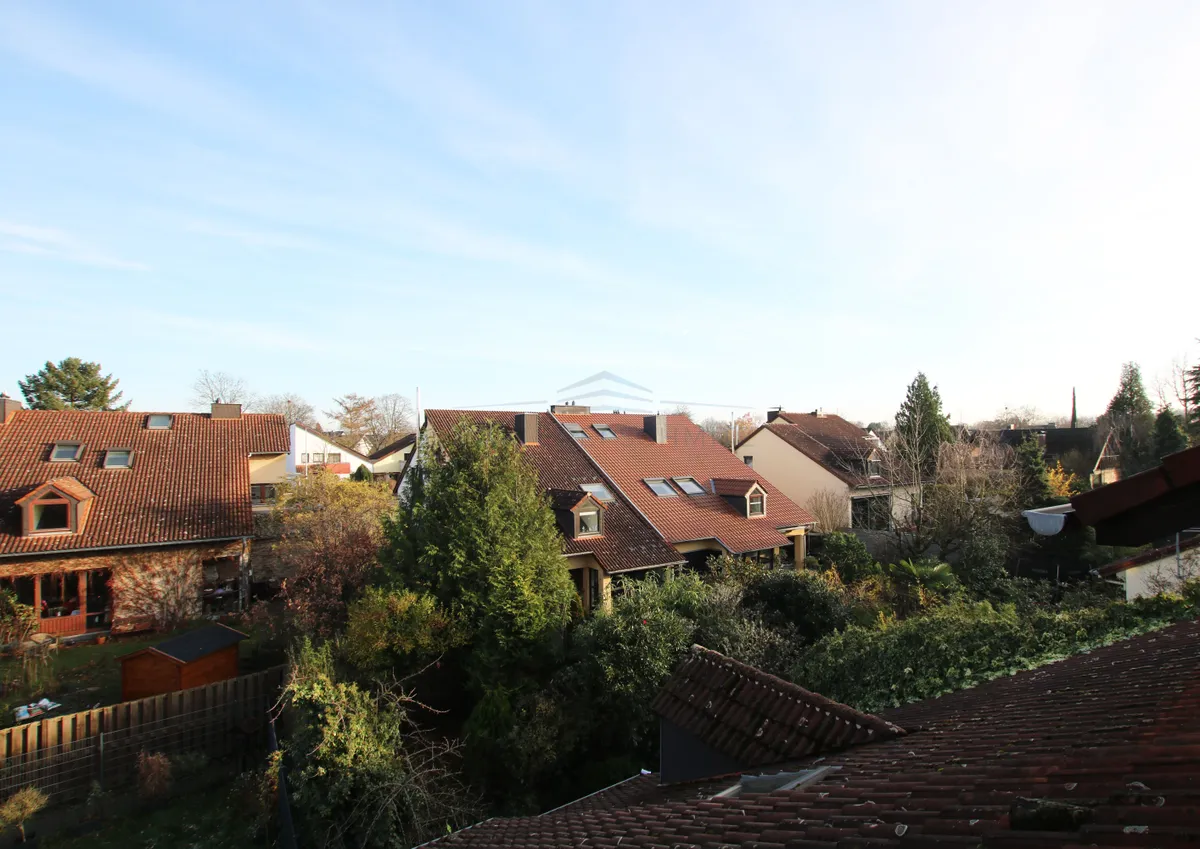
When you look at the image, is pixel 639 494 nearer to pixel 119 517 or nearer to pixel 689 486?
pixel 689 486

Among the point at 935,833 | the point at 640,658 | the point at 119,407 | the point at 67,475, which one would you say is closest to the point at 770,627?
the point at 640,658

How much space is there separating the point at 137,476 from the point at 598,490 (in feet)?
51.5

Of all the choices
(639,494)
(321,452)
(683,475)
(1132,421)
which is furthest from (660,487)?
(1132,421)

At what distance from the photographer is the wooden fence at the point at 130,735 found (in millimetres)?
10609

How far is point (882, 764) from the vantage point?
4.16 m

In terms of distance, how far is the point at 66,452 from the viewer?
71.3 feet

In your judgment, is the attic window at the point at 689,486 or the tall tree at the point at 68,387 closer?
the attic window at the point at 689,486

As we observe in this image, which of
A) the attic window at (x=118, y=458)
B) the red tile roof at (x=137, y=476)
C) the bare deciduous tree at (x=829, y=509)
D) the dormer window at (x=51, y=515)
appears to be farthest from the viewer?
the bare deciduous tree at (x=829, y=509)

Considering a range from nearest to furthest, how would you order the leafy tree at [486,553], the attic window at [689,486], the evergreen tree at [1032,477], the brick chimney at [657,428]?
the leafy tree at [486,553]
the attic window at [689,486]
the evergreen tree at [1032,477]
the brick chimney at [657,428]

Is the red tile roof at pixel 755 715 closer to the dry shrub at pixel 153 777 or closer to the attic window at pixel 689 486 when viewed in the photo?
the dry shrub at pixel 153 777

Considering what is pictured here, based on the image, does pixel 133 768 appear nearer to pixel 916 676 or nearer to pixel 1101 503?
pixel 916 676

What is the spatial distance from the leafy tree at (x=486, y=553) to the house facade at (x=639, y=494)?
339 centimetres

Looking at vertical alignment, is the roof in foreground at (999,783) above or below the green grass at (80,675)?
above

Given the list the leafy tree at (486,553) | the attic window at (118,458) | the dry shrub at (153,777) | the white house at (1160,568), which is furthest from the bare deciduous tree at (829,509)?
the attic window at (118,458)
